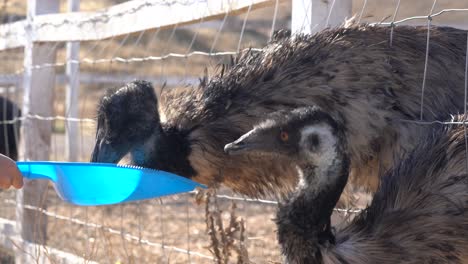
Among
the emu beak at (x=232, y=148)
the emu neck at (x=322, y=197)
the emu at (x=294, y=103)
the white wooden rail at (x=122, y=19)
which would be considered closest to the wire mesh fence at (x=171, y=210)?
the white wooden rail at (x=122, y=19)

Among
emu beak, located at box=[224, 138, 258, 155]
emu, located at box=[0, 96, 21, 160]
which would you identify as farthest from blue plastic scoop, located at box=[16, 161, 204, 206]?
emu, located at box=[0, 96, 21, 160]

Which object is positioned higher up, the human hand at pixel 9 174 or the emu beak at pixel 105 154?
the emu beak at pixel 105 154

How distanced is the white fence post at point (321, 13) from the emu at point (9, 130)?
3382 mm

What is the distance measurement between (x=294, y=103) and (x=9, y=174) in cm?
113

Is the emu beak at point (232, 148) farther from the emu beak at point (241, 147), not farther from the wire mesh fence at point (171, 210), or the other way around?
the wire mesh fence at point (171, 210)

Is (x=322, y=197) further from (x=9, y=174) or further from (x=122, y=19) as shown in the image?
(x=122, y=19)

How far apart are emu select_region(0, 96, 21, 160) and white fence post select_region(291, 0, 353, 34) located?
3382 millimetres

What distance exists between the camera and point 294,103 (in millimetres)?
4062

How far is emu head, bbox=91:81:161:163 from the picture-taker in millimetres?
4266

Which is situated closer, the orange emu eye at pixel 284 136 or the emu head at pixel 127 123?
the orange emu eye at pixel 284 136

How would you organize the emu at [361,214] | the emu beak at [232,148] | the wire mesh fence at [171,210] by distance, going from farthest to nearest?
the wire mesh fence at [171,210]
the emu beak at [232,148]
the emu at [361,214]

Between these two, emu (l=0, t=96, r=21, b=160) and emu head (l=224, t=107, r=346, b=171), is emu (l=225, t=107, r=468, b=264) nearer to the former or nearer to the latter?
emu head (l=224, t=107, r=346, b=171)

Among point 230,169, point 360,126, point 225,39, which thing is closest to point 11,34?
point 230,169

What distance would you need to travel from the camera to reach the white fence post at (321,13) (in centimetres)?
432
